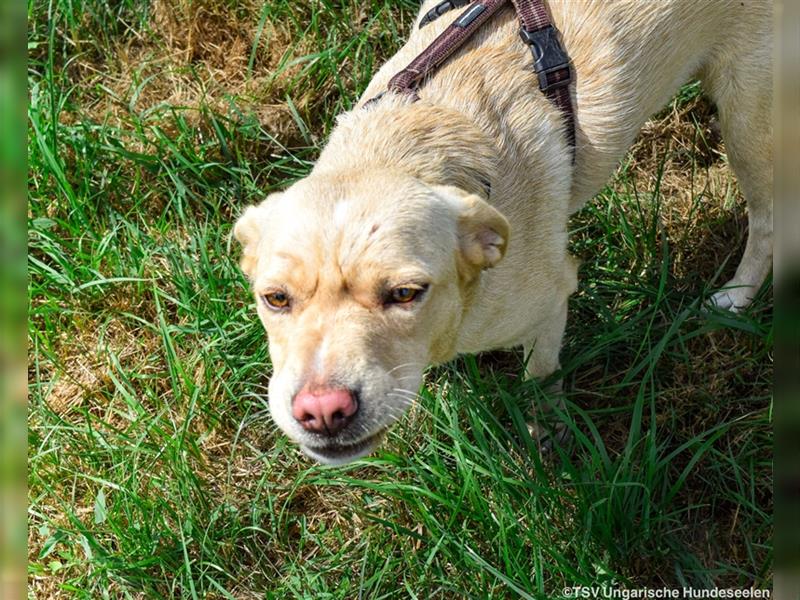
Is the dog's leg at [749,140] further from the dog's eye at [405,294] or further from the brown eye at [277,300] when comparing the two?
the brown eye at [277,300]

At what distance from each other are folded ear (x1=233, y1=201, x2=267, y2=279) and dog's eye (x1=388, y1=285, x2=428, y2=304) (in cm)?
70

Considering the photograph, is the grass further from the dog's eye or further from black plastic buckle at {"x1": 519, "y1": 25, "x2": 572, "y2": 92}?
black plastic buckle at {"x1": 519, "y1": 25, "x2": 572, "y2": 92}

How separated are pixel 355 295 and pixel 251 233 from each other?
70 centimetres

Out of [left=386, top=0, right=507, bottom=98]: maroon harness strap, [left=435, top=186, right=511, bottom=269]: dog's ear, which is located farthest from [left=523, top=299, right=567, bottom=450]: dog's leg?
[left=386, top=0, right=507, bottom=98]: maroon harness strap

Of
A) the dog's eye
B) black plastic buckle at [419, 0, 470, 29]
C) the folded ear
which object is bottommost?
the dog's eye

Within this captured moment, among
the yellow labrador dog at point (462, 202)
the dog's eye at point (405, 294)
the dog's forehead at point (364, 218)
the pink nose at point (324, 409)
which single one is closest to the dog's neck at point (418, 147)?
the yellow labrador dog at point (462, 202)

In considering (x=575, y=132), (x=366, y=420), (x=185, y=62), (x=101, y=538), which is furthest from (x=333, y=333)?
(x=185, y=62)

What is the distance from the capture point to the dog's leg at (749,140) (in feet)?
13.8

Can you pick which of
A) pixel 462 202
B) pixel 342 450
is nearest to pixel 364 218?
pixel 462 202

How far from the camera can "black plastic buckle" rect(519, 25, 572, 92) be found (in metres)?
3.80

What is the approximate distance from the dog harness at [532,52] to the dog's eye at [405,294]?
1.08 metres

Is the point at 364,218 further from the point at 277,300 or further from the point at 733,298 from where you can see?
the point at 733,298

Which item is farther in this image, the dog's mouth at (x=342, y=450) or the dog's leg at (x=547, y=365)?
the dog's leg at (x=547, y=365)

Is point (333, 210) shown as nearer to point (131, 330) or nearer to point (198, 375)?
point (198, 375)
